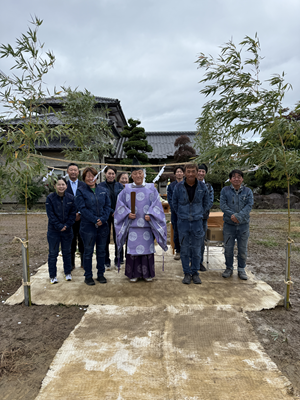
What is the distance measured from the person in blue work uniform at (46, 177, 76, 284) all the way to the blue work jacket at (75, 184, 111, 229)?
19cm

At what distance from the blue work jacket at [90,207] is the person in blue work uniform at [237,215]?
191 cm

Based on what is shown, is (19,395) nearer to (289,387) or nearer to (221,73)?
(289,387)

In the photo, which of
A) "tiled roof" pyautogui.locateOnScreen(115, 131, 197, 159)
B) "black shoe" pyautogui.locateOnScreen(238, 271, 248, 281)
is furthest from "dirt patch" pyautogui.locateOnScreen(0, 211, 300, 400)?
"tiled roof" pyautogui.locateOnScreen(115, 131, 197, 159)

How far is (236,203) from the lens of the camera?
14.6 ft

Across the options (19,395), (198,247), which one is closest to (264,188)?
(198,247)

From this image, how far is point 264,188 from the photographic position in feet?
61.3

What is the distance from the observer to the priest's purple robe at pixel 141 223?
14.2 feet

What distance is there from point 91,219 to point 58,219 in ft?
1.71

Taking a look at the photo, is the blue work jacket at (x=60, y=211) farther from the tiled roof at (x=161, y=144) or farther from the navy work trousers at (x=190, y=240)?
the tiled roof at (x=161, y=144)

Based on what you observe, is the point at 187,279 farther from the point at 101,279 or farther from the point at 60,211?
the point at 60,211

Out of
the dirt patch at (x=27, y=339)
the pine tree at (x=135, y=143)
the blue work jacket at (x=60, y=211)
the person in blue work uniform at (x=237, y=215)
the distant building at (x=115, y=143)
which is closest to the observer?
the dirt patch at (x=27, y=339)

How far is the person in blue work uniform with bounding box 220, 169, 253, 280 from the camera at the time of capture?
4.36 m

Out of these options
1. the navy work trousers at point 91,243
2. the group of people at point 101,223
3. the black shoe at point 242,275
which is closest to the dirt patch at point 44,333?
the black shoe at point 242,275

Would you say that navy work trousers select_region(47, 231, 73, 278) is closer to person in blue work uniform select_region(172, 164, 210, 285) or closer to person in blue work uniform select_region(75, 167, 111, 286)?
person in blue work uniform select_region(75, 167, 111, 286)
